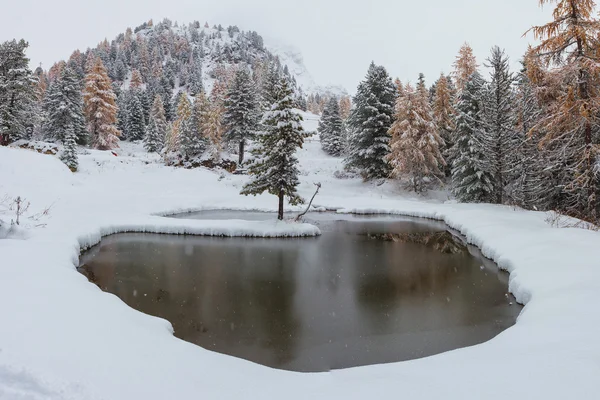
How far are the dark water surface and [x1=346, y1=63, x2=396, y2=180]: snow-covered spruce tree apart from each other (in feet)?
49.9

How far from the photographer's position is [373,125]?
33344mm

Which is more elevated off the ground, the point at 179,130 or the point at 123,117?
the point at 123,117

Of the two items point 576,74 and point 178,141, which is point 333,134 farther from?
point 576,74

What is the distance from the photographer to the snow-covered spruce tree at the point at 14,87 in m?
30.7

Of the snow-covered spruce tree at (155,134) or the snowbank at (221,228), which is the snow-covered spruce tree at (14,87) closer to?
the snow-covered spruce tree at (155,134)

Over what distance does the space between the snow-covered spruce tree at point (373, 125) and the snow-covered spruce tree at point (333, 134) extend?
47.8 ft

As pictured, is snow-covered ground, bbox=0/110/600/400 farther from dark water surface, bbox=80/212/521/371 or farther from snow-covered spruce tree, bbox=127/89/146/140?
snow-covered spruce tree, bbox=127/89/146/140

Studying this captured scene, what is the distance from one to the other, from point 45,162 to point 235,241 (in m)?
16.9

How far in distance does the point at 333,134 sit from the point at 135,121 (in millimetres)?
34119

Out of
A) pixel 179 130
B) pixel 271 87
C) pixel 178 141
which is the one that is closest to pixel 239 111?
pixel 271 87

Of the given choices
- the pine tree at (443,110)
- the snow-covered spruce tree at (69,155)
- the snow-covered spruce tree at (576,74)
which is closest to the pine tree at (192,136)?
the snow-covered spruce tree at (69,155)

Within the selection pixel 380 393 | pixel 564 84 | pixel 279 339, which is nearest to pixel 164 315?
pixel 279 339

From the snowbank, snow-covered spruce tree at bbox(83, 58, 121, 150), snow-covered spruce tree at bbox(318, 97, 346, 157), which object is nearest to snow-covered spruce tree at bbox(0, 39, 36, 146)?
snow-covered spruce tree at bbox(83, 58, 121, 150)

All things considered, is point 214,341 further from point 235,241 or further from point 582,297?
point 235,241
